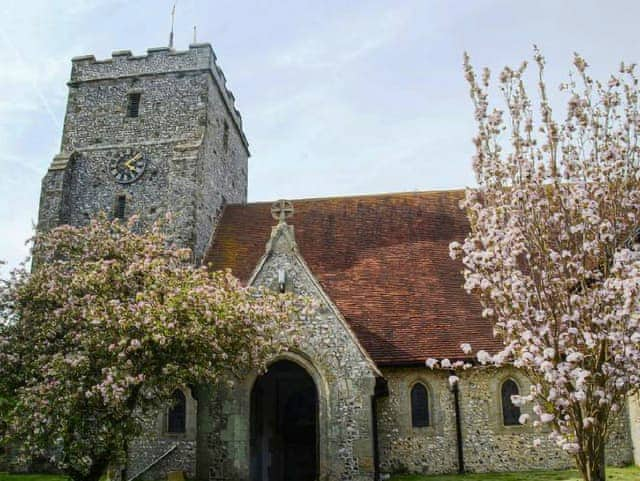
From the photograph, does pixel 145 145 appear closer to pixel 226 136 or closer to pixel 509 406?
pixel 226 136

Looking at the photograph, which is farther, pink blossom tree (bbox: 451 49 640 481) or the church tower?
the church tower

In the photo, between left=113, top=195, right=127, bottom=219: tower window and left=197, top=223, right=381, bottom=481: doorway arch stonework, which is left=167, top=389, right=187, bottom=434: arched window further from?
left=113, top=195, right=127, bottom=219: tower window

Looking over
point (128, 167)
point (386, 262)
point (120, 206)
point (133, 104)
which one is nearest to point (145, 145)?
point (128, 167)

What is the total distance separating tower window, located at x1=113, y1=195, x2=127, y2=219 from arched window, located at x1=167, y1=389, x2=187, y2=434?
276 inches

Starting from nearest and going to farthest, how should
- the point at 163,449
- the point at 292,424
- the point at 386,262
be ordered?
the point at 163,449 → the point at 292,424 → the point at 386,262

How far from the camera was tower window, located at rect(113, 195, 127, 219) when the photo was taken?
21728 mm

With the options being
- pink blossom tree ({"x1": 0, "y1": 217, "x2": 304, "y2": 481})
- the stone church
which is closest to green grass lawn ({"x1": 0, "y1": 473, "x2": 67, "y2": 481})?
the stone church

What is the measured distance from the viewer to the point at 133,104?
76.7 feet

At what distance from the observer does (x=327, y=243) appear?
2078 cm

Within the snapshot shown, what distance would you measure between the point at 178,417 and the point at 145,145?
9.65 m

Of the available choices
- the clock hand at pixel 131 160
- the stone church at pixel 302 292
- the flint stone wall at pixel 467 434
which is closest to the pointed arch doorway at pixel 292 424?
the stone church at pixel 302 292

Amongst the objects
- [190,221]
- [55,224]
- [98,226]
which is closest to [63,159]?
[55,224]

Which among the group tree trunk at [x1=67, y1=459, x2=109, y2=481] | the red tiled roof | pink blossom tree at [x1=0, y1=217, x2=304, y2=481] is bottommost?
tree trunk at [x1=67, y1=459, x2=109, y2=481]

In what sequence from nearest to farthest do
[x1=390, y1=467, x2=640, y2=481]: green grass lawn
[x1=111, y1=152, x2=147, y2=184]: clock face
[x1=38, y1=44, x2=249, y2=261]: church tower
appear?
1. [x1=390, y1=467, x2=640, y2=481]: green grass lawn
2. [x1=38, y1=44, x2=249, y2=261]: church tower
3. [x1=111, y1=152, x2=147, y2=184]: clock face
